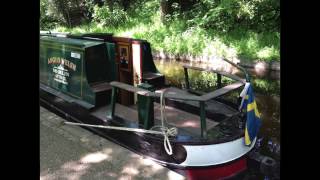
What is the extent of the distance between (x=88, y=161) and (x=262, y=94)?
17.9 feet

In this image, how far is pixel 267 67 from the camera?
1133 cm

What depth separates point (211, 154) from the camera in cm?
433

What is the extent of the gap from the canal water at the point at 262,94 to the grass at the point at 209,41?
586 mm

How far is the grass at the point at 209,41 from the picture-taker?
39.4ft

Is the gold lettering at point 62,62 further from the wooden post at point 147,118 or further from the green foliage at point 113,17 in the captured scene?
the green foliage at point 113,17

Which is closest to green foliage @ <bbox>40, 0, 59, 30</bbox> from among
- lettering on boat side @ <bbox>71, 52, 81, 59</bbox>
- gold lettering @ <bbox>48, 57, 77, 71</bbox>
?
gold lettering @ <bbox>48, 57, 77, 71</bbox>

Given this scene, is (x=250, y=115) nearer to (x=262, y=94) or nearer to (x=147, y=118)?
(x=147, y=118)

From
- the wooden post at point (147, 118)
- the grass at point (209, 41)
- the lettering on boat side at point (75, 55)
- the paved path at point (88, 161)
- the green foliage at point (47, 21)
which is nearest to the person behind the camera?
the paved path at point (88, 161)

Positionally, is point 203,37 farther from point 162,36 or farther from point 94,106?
point 94,106

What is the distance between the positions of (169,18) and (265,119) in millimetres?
11692

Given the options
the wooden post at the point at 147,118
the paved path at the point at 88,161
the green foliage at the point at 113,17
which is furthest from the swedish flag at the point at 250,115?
the green foliage at the point at 113,17

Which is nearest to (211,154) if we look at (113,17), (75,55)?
(75,55)

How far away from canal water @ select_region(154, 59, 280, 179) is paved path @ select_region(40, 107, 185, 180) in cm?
152

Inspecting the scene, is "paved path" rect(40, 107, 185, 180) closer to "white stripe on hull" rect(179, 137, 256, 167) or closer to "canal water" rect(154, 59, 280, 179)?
"white stripe on hull" rect(179, 137, 256, 167)
